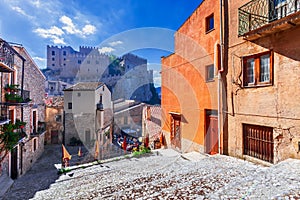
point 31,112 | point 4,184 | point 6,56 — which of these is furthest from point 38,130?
point 6,56

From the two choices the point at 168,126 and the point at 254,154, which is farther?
the point at 168,126

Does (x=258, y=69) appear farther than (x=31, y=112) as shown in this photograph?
No

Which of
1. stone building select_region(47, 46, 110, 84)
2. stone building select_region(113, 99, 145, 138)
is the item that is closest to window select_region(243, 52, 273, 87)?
stone building select_region(113, 99, 145, 138)

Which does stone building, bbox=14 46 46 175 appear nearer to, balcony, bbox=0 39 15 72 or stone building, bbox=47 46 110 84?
balcony, bbox=0 39 15 72

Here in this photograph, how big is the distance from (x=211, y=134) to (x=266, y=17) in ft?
16.9

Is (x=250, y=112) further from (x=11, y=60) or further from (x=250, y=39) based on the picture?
(x=11, y=60)

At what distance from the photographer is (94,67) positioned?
2071 inches

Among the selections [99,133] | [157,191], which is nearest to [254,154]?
[157,191]

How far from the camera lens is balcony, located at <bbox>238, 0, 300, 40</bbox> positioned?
4972mm

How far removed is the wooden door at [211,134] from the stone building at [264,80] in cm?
80

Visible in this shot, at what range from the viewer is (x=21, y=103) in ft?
32.1

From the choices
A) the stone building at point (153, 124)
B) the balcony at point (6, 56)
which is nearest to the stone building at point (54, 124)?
the stone building at point (153, 124)

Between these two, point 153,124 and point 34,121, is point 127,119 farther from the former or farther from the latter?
point 34,121

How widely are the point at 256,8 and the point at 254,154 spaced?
534 cm
